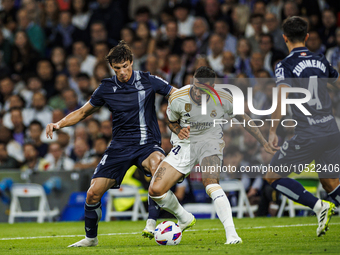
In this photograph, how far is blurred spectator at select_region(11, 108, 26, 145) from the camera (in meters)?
13.8

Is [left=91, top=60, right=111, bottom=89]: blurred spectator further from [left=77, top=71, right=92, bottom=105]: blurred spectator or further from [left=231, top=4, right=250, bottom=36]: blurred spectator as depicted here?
[left=231, top=4, right=250, bottom=36]: blurred spectator

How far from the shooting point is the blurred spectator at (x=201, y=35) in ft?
44.3

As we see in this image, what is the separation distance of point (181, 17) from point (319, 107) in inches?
342

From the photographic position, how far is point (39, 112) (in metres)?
14.1

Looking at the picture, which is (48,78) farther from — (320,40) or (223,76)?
(320,40)

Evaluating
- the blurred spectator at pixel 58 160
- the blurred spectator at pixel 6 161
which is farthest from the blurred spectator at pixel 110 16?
the blurred spectator at pixel 6 161

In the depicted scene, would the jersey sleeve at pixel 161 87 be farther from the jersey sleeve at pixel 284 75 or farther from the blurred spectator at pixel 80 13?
the blurred spectator at pixel 80 13

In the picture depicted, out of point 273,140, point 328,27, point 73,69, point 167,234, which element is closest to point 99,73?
point 73,69

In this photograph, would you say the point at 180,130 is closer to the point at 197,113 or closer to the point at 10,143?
the point at 197,113

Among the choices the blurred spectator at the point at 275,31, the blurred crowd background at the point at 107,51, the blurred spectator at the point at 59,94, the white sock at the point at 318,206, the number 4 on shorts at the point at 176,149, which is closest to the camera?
the white sock at the point at 318,206

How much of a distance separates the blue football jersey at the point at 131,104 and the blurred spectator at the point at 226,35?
6.34m

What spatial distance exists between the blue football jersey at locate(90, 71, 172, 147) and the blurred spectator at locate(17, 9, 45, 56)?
371 inches

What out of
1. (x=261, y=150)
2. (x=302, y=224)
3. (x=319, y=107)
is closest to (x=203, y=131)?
(x=319, y=107)

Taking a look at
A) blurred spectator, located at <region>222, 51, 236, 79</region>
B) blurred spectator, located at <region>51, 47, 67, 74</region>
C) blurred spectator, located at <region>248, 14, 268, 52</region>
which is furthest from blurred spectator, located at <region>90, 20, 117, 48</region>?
blurred spectator, located at <region>248, 14, 268, 52</region>
